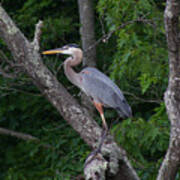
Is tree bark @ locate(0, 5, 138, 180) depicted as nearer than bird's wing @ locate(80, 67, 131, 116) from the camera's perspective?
Yes

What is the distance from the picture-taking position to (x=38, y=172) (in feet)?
17.0

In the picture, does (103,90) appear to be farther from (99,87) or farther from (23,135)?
(23,135)

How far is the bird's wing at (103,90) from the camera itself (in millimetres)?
3629

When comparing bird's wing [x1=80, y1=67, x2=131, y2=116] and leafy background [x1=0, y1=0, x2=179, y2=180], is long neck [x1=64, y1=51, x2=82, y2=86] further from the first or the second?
leafy background [x1=0, y1=0, x2=179, y2=180]

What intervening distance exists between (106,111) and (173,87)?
306cm

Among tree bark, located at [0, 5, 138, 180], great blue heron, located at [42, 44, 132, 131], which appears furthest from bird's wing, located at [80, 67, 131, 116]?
tree bark, located at [0, 5, 138, 180]

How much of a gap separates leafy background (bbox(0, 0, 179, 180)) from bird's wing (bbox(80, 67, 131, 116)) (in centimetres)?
40

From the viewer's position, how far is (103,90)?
148 inches

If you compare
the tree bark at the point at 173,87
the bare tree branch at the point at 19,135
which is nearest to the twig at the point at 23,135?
the bare tree branch at the point at 19,135

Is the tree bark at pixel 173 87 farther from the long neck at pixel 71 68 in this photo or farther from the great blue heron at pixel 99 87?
the long neck at pixel 71 68

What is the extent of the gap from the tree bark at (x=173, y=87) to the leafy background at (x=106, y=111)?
4.03 feet

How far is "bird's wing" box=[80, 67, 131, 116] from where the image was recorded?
3629mm

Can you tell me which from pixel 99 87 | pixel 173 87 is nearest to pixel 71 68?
pixel 99 87

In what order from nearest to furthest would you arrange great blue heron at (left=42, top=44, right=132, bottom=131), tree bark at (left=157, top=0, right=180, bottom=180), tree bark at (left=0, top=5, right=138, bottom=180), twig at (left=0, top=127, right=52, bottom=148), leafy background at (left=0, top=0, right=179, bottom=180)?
tree bark at (left=157, top=0, right=180, bottom=180) < tree bark at (left=0, top=5, right=138, bottom=180) < great blue heron at (left=42, top=44, right=132, bottom=131) < leafy background at (left=0, top=0, right=179, bottom=180) < twig at (left=0, top=127, right=52, bottom=148)
